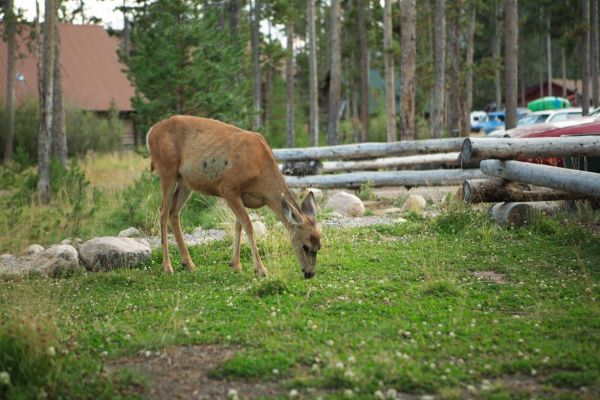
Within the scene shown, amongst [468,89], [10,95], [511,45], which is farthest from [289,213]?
[468,89]

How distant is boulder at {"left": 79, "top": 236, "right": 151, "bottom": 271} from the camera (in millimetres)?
10062

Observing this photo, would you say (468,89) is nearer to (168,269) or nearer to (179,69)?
(179,69)

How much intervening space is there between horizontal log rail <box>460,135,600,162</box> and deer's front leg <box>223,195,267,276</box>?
3949 millimetres

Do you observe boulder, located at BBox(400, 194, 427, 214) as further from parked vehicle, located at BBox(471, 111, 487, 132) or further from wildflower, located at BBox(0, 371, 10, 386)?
parked vehicle, located at BBox(471, 111, 487, 132)

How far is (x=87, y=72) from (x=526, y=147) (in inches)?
1404

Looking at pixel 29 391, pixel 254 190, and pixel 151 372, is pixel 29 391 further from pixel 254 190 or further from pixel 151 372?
pixel 254 190

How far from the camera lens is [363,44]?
115 ft

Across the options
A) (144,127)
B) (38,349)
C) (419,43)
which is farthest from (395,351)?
(419,43)

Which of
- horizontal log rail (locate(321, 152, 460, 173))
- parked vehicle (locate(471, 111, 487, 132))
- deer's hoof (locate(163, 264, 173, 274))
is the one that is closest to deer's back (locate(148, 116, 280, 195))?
deer's hoof (locate(163, 264, 173, 274))

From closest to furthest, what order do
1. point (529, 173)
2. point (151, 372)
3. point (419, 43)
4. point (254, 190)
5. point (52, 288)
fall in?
point (151, 372) < point (52, 288) < point (254, 190) < point (529, 173) < point (419, 43)

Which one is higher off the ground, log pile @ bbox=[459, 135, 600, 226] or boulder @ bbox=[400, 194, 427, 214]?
log pile @ bbox=[459, 135, 600, 226]

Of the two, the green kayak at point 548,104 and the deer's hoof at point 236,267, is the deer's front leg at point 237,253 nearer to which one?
the deer's hoof at point 236,267

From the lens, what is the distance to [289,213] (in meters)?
8.92

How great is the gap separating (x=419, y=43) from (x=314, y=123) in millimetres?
9577
